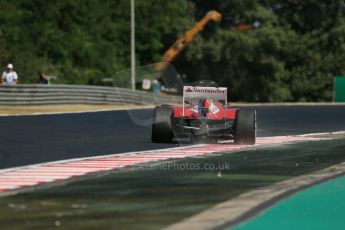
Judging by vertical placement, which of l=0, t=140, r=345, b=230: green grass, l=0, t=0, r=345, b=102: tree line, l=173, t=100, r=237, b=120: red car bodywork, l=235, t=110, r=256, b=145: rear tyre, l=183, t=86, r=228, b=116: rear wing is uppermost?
l=0, t=0, r=345, b=102: tree line

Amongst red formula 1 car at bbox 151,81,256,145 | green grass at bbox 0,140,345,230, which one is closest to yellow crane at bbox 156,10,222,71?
red formula 1 car at bbox 151,81,256,145

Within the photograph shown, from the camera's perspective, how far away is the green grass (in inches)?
369

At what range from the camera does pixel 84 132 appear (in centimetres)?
2386

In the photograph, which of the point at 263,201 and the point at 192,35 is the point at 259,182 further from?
the point at 192,35

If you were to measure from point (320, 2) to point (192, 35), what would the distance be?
10995mm

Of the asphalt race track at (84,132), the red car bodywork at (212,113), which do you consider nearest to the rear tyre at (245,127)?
the red car bodywork at (212,113)

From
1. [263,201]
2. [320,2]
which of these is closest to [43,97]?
[263,201]

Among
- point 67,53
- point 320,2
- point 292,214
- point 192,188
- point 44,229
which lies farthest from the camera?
point 320,2

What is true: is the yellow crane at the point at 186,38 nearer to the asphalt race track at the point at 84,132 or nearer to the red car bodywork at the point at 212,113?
the asphalt race track at the point at 84,132

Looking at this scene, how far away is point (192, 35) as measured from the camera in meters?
79.8

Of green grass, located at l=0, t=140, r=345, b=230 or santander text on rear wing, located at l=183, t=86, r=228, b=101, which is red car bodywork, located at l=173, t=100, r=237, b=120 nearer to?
santander text on rear wing, located at l=183, t=86, r=228, b=101

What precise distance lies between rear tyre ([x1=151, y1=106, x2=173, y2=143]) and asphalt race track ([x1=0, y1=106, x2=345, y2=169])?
27 centimetres

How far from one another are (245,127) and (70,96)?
84.9 feet

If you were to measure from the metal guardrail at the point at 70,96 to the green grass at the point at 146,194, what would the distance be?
2526cm
